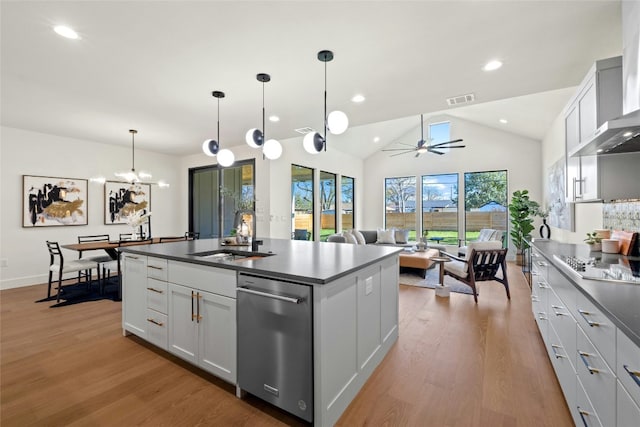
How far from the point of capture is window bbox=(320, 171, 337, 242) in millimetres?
7625

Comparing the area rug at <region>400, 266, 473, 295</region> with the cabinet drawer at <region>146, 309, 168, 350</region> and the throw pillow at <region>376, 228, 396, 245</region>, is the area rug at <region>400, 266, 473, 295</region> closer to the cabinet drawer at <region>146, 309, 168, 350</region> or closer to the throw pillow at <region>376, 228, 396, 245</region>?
the throw pillow at <region>376, 228, 396, 245</region>

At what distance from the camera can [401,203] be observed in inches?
356

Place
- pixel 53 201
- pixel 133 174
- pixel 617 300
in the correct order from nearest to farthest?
pixel 617 300 < pixel 133 174 < pixel 53 201

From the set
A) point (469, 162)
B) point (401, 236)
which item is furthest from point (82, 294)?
point (469, 162)

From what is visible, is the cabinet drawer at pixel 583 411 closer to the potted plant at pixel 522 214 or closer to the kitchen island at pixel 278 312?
the kitchen island at pixel 278 312

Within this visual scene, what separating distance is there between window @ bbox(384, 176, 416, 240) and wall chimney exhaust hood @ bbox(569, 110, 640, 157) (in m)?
6.63

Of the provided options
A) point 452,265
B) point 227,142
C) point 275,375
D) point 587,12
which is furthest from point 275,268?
point 227,142

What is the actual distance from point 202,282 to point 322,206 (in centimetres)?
569

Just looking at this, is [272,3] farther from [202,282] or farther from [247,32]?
[202,282]

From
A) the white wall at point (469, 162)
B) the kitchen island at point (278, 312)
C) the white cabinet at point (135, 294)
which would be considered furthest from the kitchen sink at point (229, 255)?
the white wall at point (469, 162)

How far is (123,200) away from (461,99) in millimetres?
6458

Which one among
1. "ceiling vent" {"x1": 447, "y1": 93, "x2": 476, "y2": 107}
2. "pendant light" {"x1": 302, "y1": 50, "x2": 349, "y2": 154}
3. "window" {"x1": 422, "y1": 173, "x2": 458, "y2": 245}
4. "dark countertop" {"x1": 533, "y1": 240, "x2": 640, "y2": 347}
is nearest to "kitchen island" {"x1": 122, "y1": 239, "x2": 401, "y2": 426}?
"pendant light" {"x1": 302, "y1": 50, "x2": 349, "y2": 154}

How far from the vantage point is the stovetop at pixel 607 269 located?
5.04ft

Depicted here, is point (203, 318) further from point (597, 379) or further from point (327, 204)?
point (327, 204)
